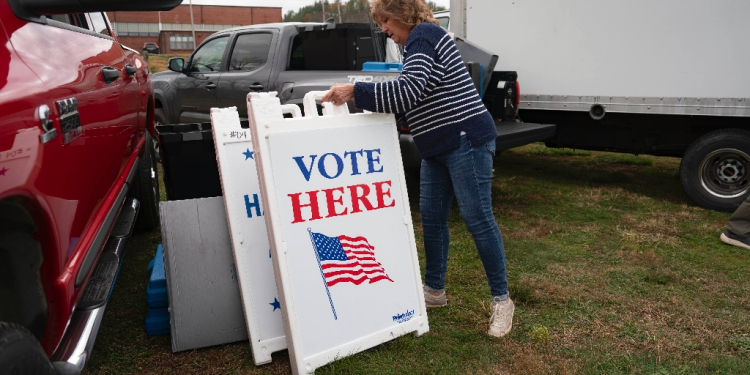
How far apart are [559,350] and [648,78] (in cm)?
398

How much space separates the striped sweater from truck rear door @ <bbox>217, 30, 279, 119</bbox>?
11.8 feet

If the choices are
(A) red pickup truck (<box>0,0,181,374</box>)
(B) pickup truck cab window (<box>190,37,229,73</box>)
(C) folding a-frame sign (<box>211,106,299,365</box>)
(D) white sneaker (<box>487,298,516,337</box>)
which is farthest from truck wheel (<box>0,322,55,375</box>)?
(B) pickup truck cab window (<box>190,37,229,73</box>)

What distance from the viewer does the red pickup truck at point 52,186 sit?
1.58 metres

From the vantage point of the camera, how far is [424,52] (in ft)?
9.42

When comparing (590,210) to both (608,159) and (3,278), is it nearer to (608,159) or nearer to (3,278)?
(608,159)

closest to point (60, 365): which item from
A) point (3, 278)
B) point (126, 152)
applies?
point (3, 278)

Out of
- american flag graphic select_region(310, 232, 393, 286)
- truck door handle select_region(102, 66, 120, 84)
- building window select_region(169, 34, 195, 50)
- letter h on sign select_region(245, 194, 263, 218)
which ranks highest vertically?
truck door handle select_region(102, 66, 120, 84)

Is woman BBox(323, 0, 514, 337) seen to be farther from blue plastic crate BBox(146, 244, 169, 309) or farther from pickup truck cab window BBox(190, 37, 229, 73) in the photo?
pickup truck cab window BBox(190, 37, 229, 73)

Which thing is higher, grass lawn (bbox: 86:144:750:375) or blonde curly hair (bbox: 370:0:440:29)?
blonde curly hair (bbox: 370:0:440:29)

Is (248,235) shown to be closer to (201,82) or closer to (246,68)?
(246,68)

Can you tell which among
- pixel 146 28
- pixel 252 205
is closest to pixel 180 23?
pixel 146 28

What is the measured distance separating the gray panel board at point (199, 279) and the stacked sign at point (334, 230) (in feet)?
0.94

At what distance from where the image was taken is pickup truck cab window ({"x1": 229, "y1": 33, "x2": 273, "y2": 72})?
665 cm

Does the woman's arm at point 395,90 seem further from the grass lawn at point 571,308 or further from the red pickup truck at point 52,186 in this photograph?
the grass lawn at point 571,308
